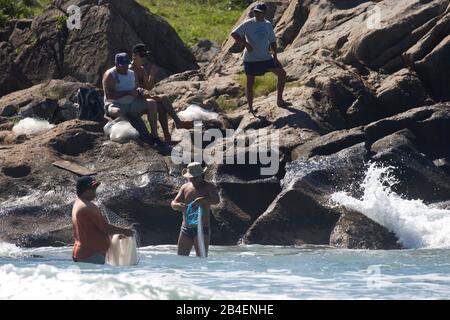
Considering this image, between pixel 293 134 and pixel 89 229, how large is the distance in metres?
6.06

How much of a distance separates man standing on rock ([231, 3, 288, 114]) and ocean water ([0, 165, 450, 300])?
106 inches

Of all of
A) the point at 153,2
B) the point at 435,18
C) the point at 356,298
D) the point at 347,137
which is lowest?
the point at 356,298

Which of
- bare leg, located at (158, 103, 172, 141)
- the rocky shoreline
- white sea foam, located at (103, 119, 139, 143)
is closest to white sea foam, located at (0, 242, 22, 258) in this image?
the rocky shoreline

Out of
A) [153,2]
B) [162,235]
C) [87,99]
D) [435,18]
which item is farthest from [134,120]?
[153,2]

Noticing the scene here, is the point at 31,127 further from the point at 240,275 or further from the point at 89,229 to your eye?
the point at 240,275

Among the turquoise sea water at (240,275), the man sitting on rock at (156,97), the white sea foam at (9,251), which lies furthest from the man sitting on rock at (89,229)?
the man sitting on rock at (156,97)

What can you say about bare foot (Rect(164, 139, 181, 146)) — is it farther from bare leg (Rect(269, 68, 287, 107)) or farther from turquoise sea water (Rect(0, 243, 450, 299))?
turquoise sea water (Rect(0, 243, 450, 299))

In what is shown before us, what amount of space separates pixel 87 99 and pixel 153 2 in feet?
50.8

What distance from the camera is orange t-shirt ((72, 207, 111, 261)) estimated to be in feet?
47.3

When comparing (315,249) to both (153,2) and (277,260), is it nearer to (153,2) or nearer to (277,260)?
(277,260)

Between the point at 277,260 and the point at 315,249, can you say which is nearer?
the point at 277,260

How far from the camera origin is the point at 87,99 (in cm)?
2028

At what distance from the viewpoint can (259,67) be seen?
67.3ft

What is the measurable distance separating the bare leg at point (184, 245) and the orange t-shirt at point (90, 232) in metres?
1.92
